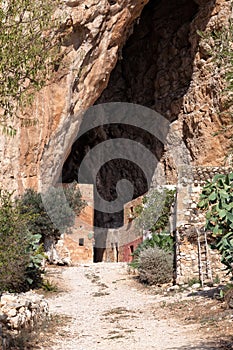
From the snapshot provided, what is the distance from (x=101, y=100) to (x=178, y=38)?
698cm

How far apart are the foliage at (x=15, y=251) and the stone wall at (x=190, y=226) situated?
418 cm

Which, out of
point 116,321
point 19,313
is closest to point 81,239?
point 116,321

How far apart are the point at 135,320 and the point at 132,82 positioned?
25.6 meters

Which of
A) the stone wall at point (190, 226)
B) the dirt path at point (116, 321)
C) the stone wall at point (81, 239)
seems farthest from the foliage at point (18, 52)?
the stone wall at point (81, 239)

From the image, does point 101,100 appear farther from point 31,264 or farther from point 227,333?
point 227,333

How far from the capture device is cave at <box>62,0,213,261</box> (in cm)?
2944

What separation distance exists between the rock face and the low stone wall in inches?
232

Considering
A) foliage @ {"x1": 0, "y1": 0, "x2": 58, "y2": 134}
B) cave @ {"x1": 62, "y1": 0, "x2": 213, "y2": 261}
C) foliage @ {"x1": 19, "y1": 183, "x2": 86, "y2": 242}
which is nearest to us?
foliage @ {"x1": 0, "y1": 0, "x2": 58, "y2": 134}

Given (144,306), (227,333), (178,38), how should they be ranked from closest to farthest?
(227,333), (144,306), (178,38)

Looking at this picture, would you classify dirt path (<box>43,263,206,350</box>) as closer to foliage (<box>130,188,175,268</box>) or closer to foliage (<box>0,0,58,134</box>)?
foliage (<box>130,188,175,268</box>)

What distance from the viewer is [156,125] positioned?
100ft

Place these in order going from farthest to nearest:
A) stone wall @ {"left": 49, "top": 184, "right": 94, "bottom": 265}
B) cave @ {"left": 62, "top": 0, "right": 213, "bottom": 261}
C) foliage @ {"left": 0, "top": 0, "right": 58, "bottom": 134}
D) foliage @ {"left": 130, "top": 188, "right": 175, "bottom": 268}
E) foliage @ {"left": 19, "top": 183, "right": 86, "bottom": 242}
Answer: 1. cave @ {"left": 62, "top": 0, "right": 213, "bottom": 261}
2. stone wall @ {"left": 49, "top": 184, "right": 94, "bottom": 265}
3. foliage @ {"left": 19, "top": 183, "right": 86, "bottom": 242}
4. foliage @ {"left": 130, "top": 188, "right": 175, "bottom": 268}
5. foliage @ {"left": 0, "top": 0, "right": 58, "bottom": 134}

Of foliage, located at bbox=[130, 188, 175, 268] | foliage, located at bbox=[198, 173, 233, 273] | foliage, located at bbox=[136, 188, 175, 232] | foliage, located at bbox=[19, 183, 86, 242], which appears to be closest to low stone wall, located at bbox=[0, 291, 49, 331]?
foliage, located at bbox=[198, 173, 233, 273]

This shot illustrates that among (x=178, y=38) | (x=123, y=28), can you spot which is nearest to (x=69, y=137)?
(x=123, y=28)
